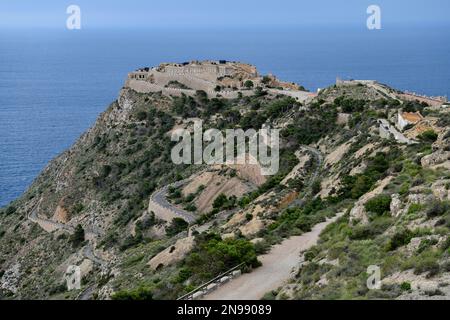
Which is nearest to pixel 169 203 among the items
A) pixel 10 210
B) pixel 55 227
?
pixel 55 227

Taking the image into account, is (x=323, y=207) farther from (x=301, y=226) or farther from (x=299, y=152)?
(x=299, y=152)

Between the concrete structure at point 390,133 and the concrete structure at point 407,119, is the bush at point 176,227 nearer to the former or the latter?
the concrete structure at point 390,133

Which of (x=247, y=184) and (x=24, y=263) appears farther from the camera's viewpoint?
(x=24, y=263)

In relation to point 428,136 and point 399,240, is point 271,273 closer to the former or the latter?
point 399,240

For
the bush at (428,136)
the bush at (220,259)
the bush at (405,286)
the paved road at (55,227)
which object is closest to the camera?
the bush at (405,286)

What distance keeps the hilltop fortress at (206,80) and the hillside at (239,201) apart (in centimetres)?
21

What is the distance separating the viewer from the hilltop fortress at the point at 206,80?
6319cm

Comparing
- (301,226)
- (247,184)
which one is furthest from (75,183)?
(301,226)

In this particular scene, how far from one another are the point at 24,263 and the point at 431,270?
36.9 m

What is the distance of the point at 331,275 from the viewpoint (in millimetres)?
19359

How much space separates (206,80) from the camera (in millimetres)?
66625

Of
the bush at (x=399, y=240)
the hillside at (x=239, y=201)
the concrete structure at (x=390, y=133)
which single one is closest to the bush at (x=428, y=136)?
the hillside at (x=239, y=201)
